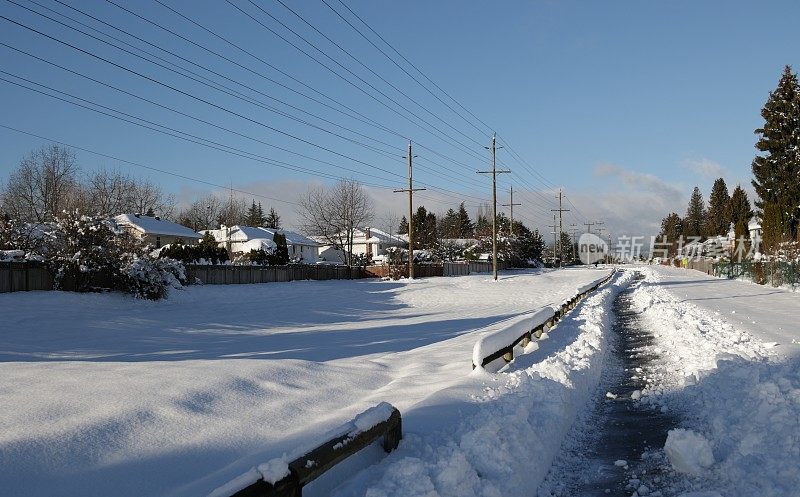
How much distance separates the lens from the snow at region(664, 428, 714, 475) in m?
5.87

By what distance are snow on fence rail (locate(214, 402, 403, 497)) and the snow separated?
2764mm

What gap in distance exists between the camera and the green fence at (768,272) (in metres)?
36.5

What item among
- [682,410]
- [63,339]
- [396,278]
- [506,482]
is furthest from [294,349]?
[396,278]

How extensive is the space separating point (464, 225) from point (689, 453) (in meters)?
139

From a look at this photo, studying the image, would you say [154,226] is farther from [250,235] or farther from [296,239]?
Result: [296,239]

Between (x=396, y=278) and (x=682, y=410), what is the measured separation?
46.4 meters

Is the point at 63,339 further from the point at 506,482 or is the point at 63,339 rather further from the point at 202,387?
the point at 506,482

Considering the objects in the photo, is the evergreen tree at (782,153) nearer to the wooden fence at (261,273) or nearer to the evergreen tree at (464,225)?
the wooden fence at (261,273)

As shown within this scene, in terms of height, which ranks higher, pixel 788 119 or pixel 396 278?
pixel 788 119

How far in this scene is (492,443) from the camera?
580cm

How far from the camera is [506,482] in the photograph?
5.25 m

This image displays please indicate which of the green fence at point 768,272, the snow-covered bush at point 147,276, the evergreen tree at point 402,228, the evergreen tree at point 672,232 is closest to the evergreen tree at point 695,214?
the evergreen tree at point 672,232

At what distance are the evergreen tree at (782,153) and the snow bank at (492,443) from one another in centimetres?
4718

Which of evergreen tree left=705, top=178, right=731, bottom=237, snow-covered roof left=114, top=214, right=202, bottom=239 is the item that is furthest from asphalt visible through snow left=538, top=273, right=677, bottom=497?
evergreen tree left=705, top=178, right=731, bottom=237
